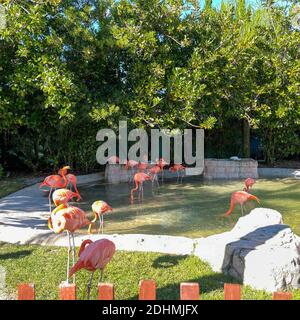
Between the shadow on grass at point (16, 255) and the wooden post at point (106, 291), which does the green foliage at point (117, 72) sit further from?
the wooden post at point (106, 291)

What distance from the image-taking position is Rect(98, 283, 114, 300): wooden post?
7.93 ft

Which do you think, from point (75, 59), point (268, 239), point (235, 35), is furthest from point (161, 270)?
point (235, 35)

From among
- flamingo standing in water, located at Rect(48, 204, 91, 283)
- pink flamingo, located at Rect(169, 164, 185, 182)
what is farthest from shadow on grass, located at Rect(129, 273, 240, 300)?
pink flamingo, located at Rect(169, 164, 185, 182)

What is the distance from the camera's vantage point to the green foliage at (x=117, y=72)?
9789 millimetres

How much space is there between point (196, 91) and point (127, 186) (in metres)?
2.97

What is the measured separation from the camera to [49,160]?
11.8 m

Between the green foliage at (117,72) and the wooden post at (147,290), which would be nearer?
the wooden post at (147,290)

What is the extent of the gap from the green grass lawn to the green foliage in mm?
5405

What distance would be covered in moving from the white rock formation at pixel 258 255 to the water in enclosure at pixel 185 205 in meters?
1.29

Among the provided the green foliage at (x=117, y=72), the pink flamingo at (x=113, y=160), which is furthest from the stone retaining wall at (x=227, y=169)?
the pink flamingo at (x=113, y=160)

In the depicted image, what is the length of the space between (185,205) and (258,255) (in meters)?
4.18

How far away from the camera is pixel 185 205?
8117mm

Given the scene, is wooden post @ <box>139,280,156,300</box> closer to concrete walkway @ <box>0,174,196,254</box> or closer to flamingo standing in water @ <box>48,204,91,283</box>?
flamingo standing in water @ <box>48,204,91,283</box>

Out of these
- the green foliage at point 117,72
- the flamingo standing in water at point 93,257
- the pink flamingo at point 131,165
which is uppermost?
the green foliage at point 117,72
